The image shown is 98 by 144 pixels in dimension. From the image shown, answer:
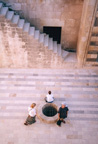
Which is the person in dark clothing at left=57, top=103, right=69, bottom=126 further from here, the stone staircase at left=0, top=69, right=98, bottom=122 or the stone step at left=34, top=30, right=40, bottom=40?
the stone step at left=34, top=30, right=40, bottom=40

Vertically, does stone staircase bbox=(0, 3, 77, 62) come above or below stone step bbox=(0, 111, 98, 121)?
above

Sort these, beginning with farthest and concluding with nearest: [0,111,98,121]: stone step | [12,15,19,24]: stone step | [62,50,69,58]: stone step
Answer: [62,50,69,58]: stone step → [12,15,19,24]: stone step → [0,111,98,121]: stone step

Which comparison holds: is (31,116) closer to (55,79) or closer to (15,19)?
(55,79)

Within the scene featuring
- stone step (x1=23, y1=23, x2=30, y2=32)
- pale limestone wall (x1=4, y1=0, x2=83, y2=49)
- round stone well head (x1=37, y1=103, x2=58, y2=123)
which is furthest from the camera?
pale limestone wall (x1=4, y1=0, x2=83, y2=49)

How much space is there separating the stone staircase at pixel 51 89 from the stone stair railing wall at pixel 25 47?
588 mm

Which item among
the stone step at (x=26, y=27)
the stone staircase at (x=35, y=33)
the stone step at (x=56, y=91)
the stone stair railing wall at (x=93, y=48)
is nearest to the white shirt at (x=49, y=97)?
the stone step at (x=56, y=91)

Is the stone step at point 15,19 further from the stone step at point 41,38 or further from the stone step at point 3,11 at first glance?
the stone step at point 41,38

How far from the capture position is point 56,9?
10.3 m

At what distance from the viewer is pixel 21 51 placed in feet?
34.2

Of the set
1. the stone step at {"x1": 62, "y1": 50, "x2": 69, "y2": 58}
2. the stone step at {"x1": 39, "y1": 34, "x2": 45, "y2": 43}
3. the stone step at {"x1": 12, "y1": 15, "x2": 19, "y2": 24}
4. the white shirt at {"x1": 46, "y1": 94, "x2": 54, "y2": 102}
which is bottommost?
the white shirt at {"x1": 46, "y1": 94, "x2": 54, "y2": 102}

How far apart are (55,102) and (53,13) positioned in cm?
563

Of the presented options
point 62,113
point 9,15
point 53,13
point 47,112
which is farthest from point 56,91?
point 9,15

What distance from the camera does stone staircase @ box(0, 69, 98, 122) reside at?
924 centimetres

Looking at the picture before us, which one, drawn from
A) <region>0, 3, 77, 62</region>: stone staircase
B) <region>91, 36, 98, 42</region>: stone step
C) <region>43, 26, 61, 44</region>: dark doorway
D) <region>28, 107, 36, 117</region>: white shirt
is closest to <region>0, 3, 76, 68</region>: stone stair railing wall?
<region>0, 3, 77, 62</region>: stone staircase
